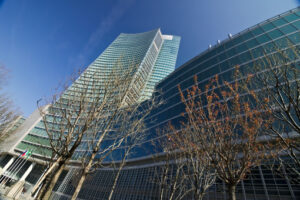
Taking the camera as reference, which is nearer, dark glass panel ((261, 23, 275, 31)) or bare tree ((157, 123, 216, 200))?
bare tree ((157, 123, 216, 200))

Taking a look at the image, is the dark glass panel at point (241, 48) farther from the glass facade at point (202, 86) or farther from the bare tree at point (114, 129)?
the bare tree at point (114, 129)

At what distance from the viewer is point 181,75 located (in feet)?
117

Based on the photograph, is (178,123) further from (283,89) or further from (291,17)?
(291,17)

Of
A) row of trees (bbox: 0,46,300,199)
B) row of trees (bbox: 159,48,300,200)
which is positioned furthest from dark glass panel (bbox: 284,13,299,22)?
row of trees (bbox: 159,48,300,200)

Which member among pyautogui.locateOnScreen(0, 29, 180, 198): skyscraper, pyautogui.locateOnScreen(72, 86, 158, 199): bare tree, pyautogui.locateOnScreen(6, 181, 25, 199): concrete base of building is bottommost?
pyautogui.locateOnScreen(6, 181, 25, 199): concrete base of building

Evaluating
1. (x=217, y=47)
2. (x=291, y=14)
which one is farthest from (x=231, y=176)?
(x=291, y=14)

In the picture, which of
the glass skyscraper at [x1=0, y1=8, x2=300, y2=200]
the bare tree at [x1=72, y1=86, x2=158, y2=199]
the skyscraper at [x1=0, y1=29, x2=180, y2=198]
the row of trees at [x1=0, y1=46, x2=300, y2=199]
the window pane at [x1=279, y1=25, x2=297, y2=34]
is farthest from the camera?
the window pane at [x1=279, y1=25, x2=297, y2=34]

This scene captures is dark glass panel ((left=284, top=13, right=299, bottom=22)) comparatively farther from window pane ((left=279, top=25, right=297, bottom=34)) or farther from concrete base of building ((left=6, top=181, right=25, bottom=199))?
concrete base of building ((left=6, top=181, right=25, bottom=199))

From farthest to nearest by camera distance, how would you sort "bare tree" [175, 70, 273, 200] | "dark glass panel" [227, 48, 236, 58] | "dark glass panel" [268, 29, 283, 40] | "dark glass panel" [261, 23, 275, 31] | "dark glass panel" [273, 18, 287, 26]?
1. "dark glass panel" [227, 48, 236, 58]
2. "dark glass panel" [261, 23, 275, 31]
3. "dark glass panel" [273, 18, 287, 26]
4. "dark glass panel" [268, 29, 283, 40]
5. "bare tree" [175, 70, 273, 200]

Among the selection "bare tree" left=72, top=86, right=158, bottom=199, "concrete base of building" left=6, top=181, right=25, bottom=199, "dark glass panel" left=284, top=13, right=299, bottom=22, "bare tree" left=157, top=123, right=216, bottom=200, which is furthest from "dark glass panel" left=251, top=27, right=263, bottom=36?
"concrete base of building" left=6, top=181, right=25, bottom=199

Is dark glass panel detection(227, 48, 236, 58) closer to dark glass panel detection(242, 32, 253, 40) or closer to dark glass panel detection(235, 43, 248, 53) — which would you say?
dark glass panel detection(235, 43, 248, 53)

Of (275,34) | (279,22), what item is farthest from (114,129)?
(279,22)

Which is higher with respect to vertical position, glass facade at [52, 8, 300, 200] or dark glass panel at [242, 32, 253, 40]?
dark glass panel at [242, 32, 253, 40]

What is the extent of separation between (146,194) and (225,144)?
19558 mm
